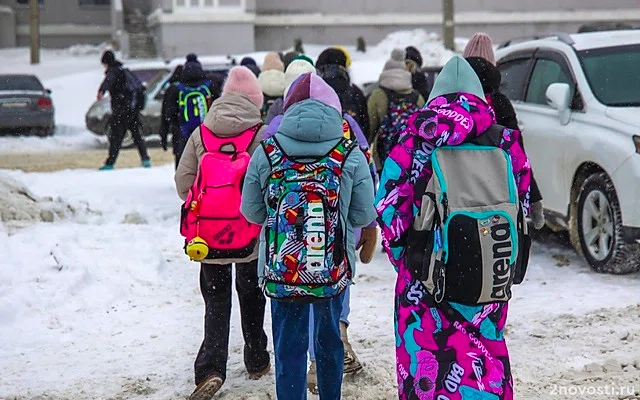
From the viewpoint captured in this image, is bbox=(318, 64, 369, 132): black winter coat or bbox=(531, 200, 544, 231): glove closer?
bbox=(531, 200, 544, 231): glove

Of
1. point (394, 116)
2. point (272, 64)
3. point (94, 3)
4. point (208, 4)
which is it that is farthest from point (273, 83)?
point (94, 3)

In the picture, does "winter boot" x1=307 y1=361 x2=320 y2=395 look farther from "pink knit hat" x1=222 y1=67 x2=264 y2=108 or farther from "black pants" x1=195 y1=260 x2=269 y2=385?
"pink knit hat" x1=222 y1=67 x2=264 y2=108

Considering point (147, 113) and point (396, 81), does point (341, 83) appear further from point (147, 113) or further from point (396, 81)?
point (147, 113)

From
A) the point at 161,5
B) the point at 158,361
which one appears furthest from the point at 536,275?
the point at 161,5

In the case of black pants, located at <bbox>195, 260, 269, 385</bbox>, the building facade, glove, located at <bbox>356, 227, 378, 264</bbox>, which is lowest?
black pants, located at <bbox>195, 260, 269, 385</bbox>

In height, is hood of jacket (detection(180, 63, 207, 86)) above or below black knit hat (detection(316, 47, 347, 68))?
below

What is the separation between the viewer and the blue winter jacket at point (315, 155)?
432 cm

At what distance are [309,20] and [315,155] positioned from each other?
106 ft

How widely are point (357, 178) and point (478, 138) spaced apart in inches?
30.9

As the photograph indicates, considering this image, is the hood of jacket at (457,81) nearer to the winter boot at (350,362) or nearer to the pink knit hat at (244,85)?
the pink knit hat at (244,85)

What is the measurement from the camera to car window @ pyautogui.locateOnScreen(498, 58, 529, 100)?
9414mm

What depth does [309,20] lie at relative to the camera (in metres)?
35.8

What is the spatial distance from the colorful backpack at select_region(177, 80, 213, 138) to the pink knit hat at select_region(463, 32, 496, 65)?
3449 millimetres

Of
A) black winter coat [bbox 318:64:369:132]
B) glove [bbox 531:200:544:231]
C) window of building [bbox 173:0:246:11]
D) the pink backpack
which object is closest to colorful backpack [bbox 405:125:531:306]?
glove [bbox 531:200:544:231]
